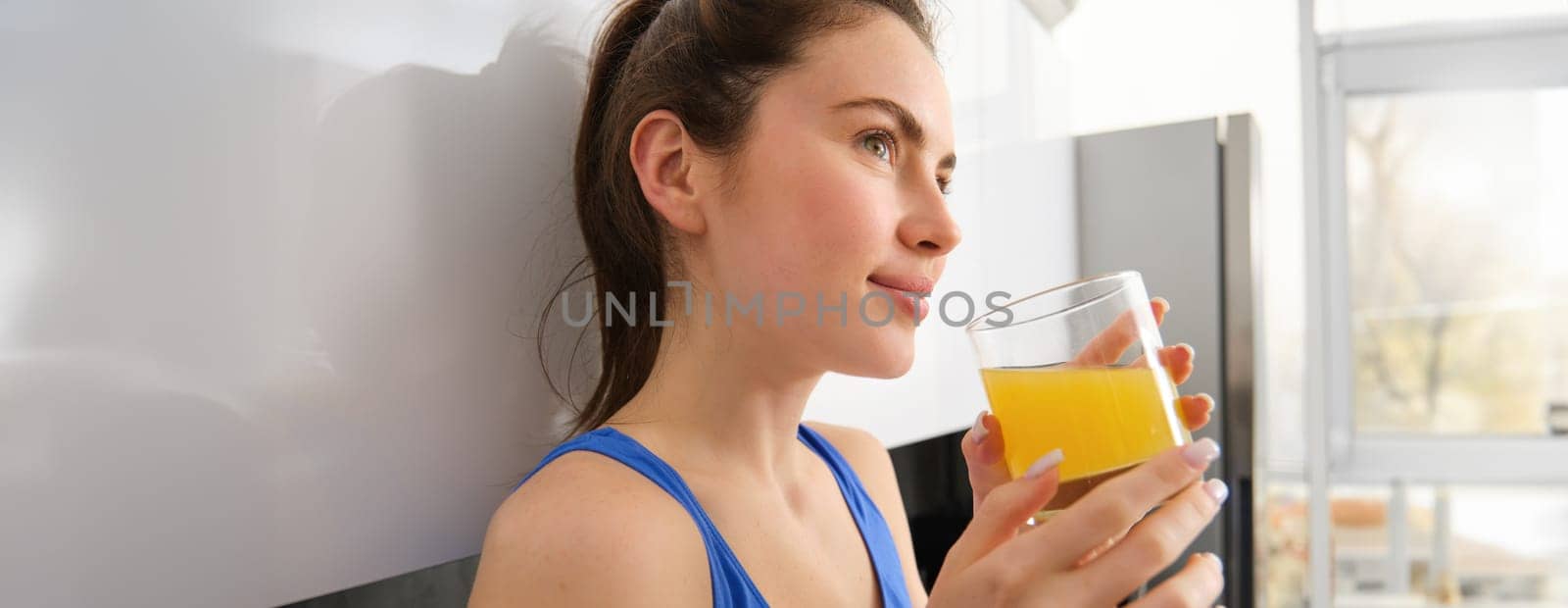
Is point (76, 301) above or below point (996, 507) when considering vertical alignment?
above

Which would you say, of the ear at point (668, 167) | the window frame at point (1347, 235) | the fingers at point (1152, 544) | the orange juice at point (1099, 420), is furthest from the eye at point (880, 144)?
the window frame at point (1347, 235)

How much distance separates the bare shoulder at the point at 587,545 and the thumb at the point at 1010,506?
193mm

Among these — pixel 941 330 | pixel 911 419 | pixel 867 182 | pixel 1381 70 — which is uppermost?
pixel 1381 70

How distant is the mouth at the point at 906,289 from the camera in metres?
0.80

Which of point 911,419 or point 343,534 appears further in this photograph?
point 911,419

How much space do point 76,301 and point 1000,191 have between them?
156cm

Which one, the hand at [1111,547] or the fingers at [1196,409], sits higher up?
the fingers at [1196,409]

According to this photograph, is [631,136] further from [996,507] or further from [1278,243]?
[1278,243]

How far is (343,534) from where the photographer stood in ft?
2.16

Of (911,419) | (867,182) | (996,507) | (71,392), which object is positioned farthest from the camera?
(911,419)

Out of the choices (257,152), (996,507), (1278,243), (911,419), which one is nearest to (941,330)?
(911,419)

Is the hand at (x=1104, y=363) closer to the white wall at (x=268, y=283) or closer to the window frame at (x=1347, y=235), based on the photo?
the white wall at (x=268, y=283)

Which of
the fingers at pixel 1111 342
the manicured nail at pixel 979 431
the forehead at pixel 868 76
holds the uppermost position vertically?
the forehead at pixel 868 76

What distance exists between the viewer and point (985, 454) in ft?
2.59
